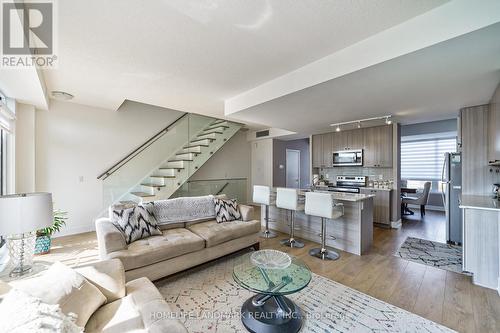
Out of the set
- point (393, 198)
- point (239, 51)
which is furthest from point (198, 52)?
point (393, 198)

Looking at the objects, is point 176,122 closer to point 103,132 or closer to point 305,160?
point 103,132

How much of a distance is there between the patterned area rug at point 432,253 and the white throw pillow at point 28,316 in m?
3.97

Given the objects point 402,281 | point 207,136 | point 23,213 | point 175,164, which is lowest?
point 402,281

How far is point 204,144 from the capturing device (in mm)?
5492

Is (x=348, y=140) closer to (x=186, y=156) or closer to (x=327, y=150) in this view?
(x=327, y=150)

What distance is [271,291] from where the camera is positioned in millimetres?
1652

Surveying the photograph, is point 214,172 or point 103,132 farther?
point 214,172

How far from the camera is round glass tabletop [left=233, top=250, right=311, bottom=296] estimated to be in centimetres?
168

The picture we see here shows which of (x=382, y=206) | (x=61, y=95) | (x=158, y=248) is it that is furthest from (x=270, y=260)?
(x=61, y=95)

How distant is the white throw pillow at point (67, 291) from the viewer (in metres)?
1.12

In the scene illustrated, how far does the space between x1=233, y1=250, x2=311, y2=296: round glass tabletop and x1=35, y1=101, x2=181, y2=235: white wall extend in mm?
4026

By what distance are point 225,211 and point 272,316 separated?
1.76 meters

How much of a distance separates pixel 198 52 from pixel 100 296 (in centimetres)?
234

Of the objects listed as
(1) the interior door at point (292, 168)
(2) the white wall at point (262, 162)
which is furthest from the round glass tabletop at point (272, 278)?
(1) the interior door at point (292, 168)
